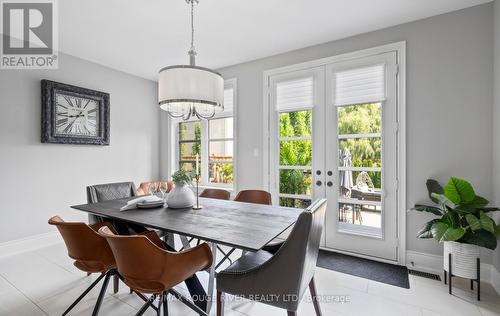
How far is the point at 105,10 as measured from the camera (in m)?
2.44

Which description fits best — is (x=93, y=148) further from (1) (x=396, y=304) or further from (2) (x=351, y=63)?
(1) (x=396, y=304)

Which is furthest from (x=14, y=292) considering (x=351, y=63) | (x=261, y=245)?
(x=351, y=63)

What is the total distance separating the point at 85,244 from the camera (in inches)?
64.3

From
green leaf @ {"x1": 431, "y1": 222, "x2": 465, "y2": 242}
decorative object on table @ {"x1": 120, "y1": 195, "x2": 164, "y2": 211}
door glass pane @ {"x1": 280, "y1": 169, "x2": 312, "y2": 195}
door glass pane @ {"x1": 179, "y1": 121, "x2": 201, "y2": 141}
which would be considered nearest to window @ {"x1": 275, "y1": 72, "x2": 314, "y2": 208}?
door glass pane @ {"x1": 280, "y1": 169, "x2": 312, "y2": 195}

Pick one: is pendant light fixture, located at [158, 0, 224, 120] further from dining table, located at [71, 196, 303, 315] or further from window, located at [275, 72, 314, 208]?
window, located at [275, 72, 314, 208]

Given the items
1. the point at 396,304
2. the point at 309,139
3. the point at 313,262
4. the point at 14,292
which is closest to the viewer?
the point at 313,262

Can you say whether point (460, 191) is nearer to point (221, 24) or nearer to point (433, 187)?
point (433, 187)

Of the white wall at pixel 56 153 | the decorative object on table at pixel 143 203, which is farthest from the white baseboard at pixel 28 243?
Answer: the decorative object on table at pixel 143 203

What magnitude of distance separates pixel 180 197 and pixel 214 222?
613 millimetres

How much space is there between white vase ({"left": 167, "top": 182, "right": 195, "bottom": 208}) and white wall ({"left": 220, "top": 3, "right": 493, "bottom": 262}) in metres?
2.39

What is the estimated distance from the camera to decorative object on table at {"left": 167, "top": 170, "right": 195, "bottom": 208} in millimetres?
2242

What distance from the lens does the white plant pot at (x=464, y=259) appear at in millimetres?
2082

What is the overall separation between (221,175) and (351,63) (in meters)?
2.61

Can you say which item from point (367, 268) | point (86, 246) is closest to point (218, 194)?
point (86, 246)
